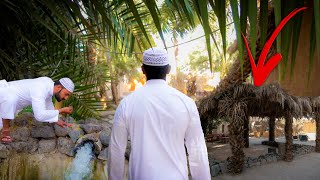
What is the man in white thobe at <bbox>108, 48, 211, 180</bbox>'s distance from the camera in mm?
1571

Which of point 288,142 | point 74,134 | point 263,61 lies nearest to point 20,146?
point 74,134

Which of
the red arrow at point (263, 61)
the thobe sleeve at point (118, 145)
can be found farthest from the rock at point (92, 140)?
the red arrow at point (263, 61)

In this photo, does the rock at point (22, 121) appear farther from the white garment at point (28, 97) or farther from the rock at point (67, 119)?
the white garment at point (28, 97)

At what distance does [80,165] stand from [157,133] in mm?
2593

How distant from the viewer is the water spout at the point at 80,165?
3.82m

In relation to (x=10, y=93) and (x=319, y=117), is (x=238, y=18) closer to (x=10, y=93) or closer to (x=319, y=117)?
(x=10, y=93)

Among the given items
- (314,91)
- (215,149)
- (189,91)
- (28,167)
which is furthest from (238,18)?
(189,91)

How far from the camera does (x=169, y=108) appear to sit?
1.61 meters

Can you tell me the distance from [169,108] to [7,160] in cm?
280

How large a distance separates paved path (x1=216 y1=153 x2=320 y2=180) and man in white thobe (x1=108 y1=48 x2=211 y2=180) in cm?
961

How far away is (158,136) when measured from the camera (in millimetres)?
1561

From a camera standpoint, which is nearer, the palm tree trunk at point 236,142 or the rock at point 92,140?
the rock at point 92,140

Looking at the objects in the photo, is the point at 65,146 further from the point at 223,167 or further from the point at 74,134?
the point at 223,167

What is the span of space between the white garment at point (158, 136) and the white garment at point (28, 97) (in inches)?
51.5
